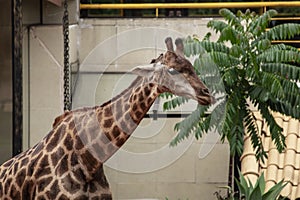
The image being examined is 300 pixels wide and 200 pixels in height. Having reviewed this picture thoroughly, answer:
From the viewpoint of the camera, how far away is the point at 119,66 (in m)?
6.11

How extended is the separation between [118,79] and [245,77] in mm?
905

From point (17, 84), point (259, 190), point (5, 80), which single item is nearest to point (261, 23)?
point (259, 190)

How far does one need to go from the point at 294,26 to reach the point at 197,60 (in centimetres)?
78

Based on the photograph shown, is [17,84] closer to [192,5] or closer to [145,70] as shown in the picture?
[145,70]

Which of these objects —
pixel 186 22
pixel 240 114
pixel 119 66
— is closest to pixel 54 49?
pixel 119 66

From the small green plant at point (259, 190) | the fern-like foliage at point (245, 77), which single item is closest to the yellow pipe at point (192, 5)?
the fern-like foliage at point (245, 77)

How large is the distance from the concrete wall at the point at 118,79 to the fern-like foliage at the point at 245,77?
226 mm

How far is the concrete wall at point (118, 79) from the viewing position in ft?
17.6

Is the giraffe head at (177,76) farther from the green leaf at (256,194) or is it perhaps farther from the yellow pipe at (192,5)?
the yellow pipe at (192,5)

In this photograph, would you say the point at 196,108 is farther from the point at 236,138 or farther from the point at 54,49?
the point at 54,49

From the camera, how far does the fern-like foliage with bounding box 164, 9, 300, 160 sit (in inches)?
204

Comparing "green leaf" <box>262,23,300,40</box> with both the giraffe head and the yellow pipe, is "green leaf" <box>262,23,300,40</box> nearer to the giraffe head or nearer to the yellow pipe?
the yellow pipe

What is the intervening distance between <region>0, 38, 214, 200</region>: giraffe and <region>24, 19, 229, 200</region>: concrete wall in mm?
2482

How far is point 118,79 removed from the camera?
526cm
